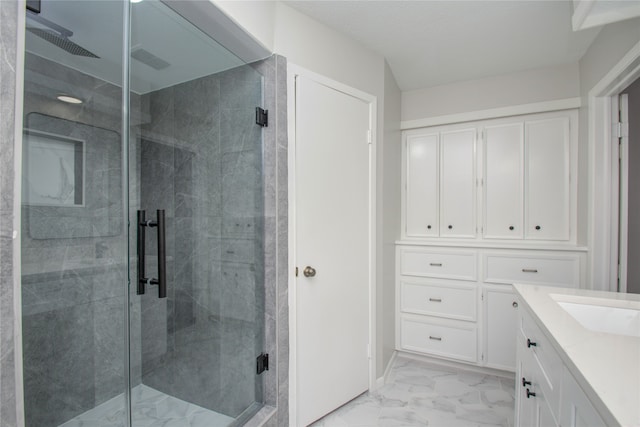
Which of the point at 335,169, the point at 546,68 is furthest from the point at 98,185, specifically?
the point at 546,68


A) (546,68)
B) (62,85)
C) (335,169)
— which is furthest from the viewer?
(546,68)

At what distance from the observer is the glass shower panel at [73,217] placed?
4.37 ft

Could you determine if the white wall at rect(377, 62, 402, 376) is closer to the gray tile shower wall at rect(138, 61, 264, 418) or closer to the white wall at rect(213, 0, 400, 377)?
the white wall at rect(213, 0, 400, 377)

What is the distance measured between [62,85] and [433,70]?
246 cm

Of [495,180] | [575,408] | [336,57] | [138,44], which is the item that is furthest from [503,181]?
[138,44]

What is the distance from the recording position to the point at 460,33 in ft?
6.46

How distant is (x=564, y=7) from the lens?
169 cm

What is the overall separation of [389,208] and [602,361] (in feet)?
5.90

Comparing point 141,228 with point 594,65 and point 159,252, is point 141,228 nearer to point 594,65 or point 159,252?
point 159,252

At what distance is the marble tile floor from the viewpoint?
1.86 meters

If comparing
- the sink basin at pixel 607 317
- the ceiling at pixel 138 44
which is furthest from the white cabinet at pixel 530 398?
the ceiling at pixel 138 44

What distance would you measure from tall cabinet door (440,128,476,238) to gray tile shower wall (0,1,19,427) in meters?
2.68

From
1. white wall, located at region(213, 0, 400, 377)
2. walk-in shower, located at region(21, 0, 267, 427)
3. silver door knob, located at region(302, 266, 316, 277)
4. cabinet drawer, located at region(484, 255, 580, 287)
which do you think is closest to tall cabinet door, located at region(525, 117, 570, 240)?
cabinet drawer, located at region(484, 255, 580, 287)

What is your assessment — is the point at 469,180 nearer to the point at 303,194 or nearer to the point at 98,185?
the point at 303,194
